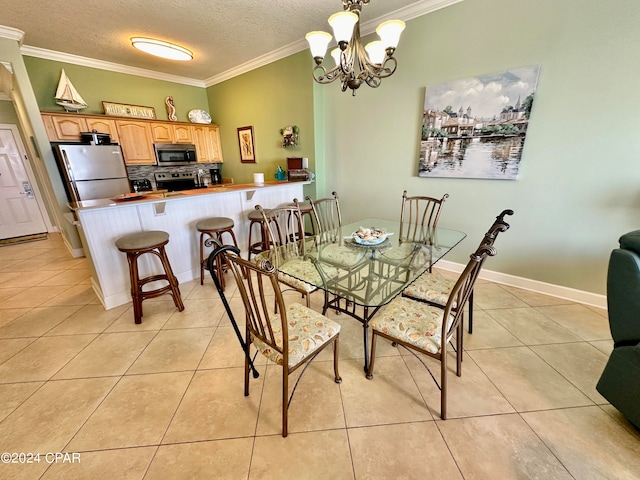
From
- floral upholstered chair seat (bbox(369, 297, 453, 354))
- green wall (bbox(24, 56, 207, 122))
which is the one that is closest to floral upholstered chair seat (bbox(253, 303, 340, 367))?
floral upholstered chair seat (bbox(369, 297, 453, 354))

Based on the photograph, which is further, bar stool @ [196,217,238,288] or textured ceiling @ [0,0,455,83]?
bar stool @ [196,217,238,288]

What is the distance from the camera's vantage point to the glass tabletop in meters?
1.44

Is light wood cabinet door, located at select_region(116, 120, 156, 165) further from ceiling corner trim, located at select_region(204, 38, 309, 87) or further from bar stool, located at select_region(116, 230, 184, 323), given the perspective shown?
bar stool, located at select_region(116, 230, 184, 323)

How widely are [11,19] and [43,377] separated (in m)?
3.57

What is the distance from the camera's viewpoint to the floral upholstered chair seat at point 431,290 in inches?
64.9

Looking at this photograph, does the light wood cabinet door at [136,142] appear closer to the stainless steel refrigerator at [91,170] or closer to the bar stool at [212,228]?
the stainless steel refrigerator at [91,170]

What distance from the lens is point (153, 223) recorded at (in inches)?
101

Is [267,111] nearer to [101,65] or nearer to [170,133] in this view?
[170,133]

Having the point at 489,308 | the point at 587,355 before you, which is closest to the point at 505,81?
the point at 489,308

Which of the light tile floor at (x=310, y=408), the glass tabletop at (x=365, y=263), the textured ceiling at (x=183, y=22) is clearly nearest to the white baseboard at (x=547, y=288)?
the light tile floor at (x=310, y=408)

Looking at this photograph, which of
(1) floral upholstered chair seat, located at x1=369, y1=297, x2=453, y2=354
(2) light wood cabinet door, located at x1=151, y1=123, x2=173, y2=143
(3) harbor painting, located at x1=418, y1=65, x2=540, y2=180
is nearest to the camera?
(1) floral upholstered chair seat, located at x1=369, y1=297, x2=453, y2=354

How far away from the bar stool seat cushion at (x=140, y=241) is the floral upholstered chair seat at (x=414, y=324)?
194cm

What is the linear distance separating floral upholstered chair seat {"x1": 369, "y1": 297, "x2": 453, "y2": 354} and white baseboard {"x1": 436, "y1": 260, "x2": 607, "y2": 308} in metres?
1.74

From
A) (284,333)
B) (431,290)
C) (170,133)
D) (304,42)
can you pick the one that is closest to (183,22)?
(304,42)
